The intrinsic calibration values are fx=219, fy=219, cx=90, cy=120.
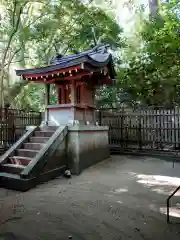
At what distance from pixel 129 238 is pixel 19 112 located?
844 centimetres

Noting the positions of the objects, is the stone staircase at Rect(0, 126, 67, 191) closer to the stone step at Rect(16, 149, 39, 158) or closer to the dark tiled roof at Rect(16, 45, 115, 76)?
the stone step at Rect(16, 149, 39, 158)

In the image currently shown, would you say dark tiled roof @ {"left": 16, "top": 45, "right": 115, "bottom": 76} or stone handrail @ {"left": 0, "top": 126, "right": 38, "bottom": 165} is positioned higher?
dark tiled roof @ {"left": 16, "top": 45, "right": 115, "bottom": 76}

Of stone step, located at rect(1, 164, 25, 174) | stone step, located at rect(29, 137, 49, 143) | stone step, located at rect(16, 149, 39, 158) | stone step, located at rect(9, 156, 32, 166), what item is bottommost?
stone step, located at rect(1, 164, 25, 174)

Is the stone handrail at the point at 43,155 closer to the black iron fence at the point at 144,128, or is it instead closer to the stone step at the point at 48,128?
the stone step at the point at 48,128

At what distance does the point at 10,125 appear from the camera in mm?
9820

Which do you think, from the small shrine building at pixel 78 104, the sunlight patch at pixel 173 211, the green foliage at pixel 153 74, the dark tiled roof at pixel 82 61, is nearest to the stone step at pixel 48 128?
the small shrine building at pixel 78 104

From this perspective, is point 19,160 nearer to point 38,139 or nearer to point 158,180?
point 38,139

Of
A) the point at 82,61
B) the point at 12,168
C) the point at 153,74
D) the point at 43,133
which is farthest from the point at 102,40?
the point at 12,168

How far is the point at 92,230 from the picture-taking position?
3.79m

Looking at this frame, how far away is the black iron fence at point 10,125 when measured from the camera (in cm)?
953

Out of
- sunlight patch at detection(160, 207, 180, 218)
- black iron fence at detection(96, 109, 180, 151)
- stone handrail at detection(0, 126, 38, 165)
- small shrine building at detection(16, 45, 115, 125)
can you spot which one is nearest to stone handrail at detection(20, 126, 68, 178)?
small shrine building at detection(16, 45, 115, 125)

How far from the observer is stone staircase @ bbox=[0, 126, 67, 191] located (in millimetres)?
6885

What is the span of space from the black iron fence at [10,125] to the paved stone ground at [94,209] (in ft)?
12.3

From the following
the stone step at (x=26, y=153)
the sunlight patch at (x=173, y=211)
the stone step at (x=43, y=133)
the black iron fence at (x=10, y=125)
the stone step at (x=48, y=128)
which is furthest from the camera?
the black iron fence at (x=10, y=125)
